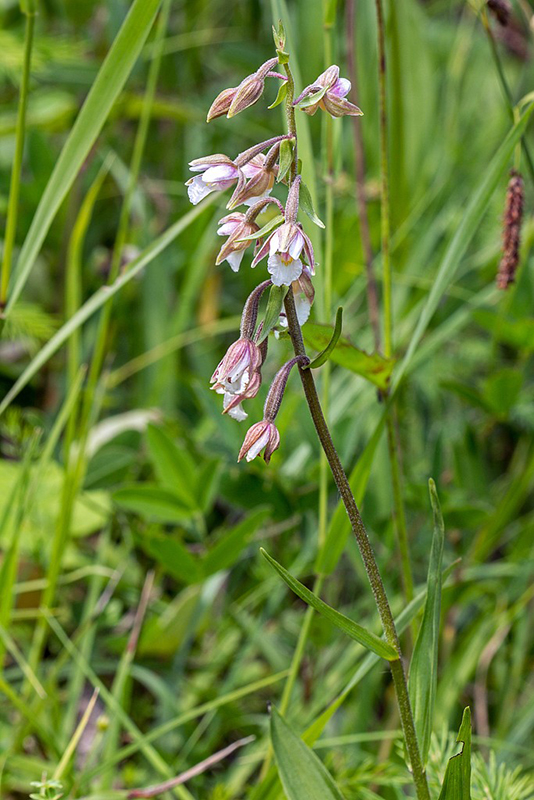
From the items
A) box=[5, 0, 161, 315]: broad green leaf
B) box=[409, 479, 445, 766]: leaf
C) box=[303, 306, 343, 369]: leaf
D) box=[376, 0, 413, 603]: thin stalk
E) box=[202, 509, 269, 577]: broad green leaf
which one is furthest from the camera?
box=[202, 509, 269, 577]: broad green leaf

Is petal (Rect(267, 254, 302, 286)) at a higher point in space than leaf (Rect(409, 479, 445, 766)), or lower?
higher

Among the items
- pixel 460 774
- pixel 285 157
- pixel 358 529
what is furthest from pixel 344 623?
pixel 285 157

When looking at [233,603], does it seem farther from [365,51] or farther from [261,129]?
[365,51]

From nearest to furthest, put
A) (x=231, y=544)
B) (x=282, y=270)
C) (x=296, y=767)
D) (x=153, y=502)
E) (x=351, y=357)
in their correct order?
(x=282, y=270), (x=296, y=767), (x=351, y=357), (x=231, y=544), (x=153, y=502)

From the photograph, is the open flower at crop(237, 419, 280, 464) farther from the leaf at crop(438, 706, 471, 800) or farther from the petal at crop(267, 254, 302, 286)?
the leaf at crop(438, 706, 471, 800)

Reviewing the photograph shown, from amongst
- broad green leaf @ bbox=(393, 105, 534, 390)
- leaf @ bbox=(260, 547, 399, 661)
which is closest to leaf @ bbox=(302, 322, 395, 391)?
broad green leaf @ bbox=(393, 105, 534, 390)

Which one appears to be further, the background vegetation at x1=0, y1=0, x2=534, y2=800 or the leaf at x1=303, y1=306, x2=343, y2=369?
the background vegetation at x1=0, y1=0, x2=534, y2=800

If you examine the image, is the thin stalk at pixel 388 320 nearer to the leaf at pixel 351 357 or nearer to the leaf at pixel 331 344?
the leaf at pixel 351 357

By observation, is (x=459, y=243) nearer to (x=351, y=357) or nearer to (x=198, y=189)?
(x=351, y=357)
